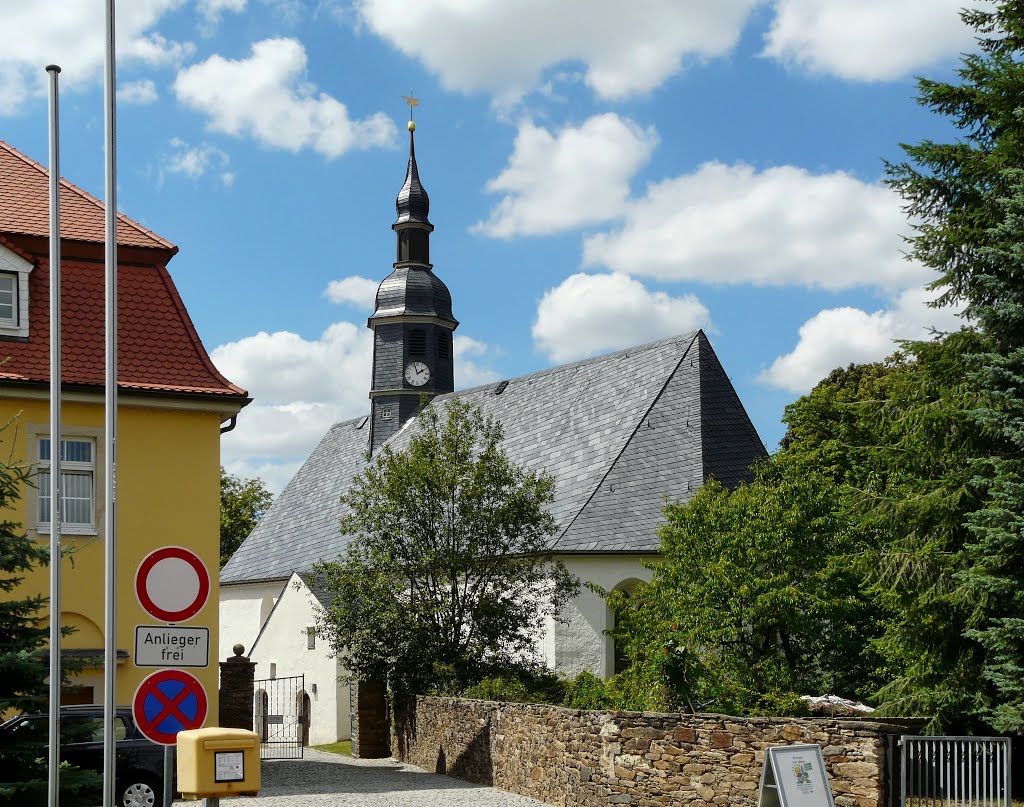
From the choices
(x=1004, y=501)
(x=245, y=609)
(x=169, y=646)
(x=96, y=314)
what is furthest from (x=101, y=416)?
(x=245, y=609)

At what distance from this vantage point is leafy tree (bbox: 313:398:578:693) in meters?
24.6

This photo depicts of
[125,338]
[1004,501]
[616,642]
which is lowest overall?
[616,642]

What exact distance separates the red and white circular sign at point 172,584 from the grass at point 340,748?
2032cm

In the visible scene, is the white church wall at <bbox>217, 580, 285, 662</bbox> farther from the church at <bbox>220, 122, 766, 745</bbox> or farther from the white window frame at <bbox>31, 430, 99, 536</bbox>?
the white window frame at <bbox>31, 430, 99, 536</bbox>

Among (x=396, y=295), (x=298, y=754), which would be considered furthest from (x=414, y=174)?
(x=298, y=754)

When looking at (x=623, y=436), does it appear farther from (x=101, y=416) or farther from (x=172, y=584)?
(x=172, y=584)

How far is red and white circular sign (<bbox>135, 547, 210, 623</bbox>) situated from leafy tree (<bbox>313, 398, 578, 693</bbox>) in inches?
622

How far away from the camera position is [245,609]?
4675 centimetres

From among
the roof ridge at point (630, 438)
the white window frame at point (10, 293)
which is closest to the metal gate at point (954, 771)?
Answer: the white window frame at point (10, 293)

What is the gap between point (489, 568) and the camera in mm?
25141

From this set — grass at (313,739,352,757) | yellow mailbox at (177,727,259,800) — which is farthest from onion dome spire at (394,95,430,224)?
yellow mailbox at (177,727,259,800)

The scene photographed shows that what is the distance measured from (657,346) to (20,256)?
21.0 m

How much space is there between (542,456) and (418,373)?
530 inches

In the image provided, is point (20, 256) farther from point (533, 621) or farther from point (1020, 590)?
point (1020, 590)
